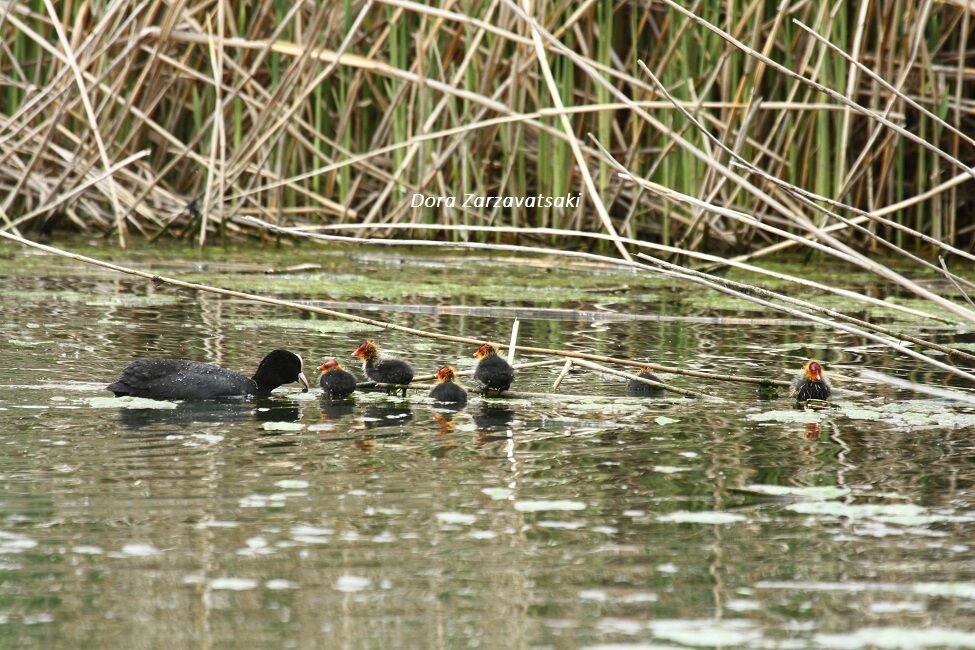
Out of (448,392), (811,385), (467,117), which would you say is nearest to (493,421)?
(448,392)

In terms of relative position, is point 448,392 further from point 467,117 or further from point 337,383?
point 467,117

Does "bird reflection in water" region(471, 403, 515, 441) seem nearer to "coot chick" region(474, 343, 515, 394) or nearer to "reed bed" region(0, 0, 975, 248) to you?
"coot chick" region(474, 343, 515, 394)

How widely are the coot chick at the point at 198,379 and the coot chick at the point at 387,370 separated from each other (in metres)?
0.35

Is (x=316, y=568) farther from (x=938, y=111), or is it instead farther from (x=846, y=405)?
(x=938, y=111)

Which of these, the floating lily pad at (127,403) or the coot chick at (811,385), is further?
the coot chick at (811,385)

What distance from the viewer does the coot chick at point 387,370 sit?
6.34 metres

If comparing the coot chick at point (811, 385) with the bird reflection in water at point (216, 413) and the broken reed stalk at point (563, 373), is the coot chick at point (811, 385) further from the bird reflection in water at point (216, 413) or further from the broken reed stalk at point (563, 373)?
the bird reflection in water at point (216, 413)

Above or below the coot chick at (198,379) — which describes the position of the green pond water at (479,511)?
below

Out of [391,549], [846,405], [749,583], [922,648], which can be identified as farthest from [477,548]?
[846,405]

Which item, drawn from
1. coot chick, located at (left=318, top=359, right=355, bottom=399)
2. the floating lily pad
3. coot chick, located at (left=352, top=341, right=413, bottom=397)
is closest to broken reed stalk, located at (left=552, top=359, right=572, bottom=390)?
coot chick, located at (left=352, top=341, right=413, bottom=397)

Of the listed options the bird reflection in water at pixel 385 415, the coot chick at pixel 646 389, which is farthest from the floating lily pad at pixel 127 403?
the coot chick at pixel 646 389

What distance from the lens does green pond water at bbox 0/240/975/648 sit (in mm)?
3260

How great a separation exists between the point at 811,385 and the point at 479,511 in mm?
2336

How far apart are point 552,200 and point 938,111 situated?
3024 millimetres
